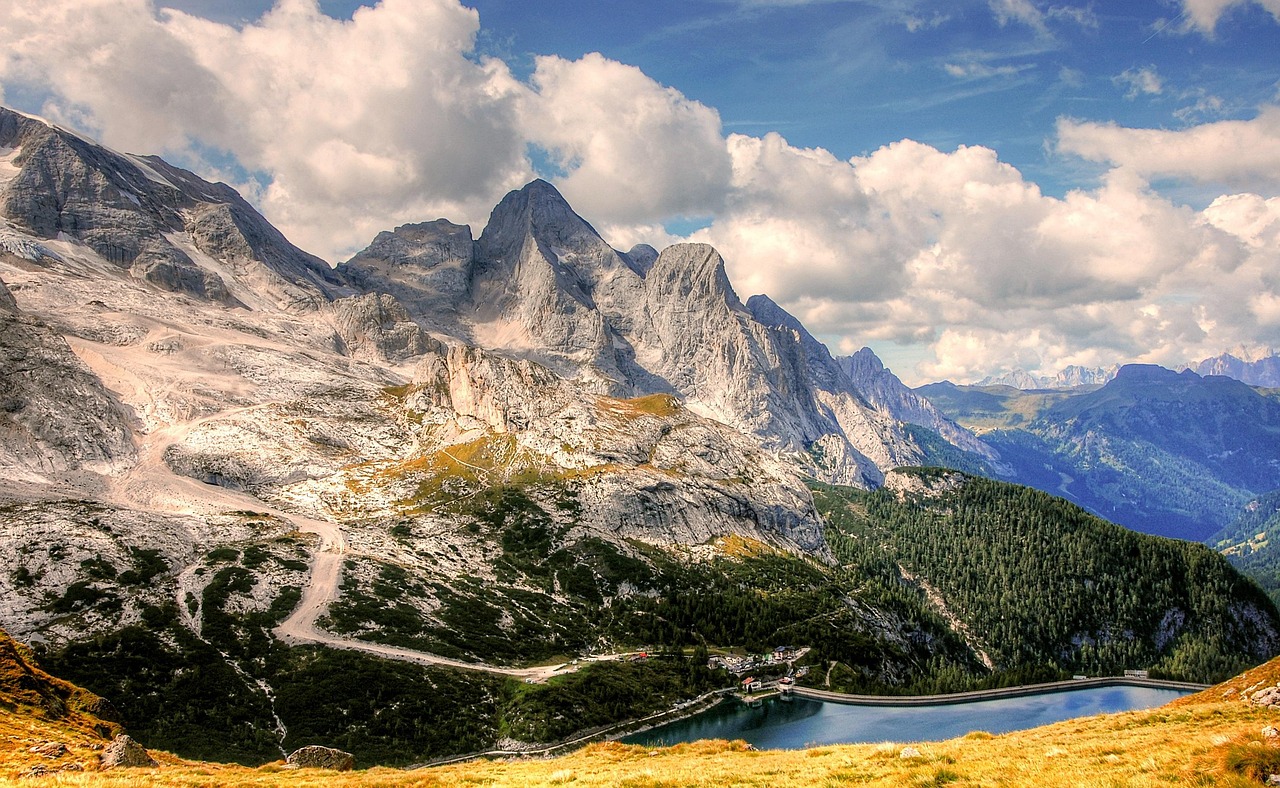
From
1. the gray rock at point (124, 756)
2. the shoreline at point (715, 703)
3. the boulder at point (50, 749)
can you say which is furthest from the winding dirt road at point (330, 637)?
the boulder at point (50, 749)

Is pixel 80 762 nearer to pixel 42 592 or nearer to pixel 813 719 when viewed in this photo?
pixel 42 592

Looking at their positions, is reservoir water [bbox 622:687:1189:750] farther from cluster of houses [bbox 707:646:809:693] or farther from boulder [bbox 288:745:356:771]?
boulder [bbox 288:745:356:771]

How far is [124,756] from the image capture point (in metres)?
34.7

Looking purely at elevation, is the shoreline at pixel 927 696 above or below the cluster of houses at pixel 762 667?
below

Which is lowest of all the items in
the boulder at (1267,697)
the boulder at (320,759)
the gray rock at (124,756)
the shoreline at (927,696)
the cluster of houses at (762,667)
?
the shoreline at (927,696)

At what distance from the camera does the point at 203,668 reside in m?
120

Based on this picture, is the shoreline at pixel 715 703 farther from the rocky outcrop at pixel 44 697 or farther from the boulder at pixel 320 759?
the rocky outcrop at pixel 44 697

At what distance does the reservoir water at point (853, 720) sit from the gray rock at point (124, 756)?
326 ft

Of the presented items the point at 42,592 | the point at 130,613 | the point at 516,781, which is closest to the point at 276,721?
the point at 130,613

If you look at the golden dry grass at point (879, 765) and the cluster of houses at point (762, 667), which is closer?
the golden dry grass at point (879, 765)

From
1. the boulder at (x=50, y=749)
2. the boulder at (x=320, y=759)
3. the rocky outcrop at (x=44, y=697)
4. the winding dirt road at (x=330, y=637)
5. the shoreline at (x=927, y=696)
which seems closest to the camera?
the boulder at (x=50, y=749)

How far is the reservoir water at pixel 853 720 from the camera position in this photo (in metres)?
133

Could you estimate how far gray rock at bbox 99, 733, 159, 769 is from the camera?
33.9 m

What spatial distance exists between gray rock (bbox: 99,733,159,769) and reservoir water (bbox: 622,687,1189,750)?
99328mm
